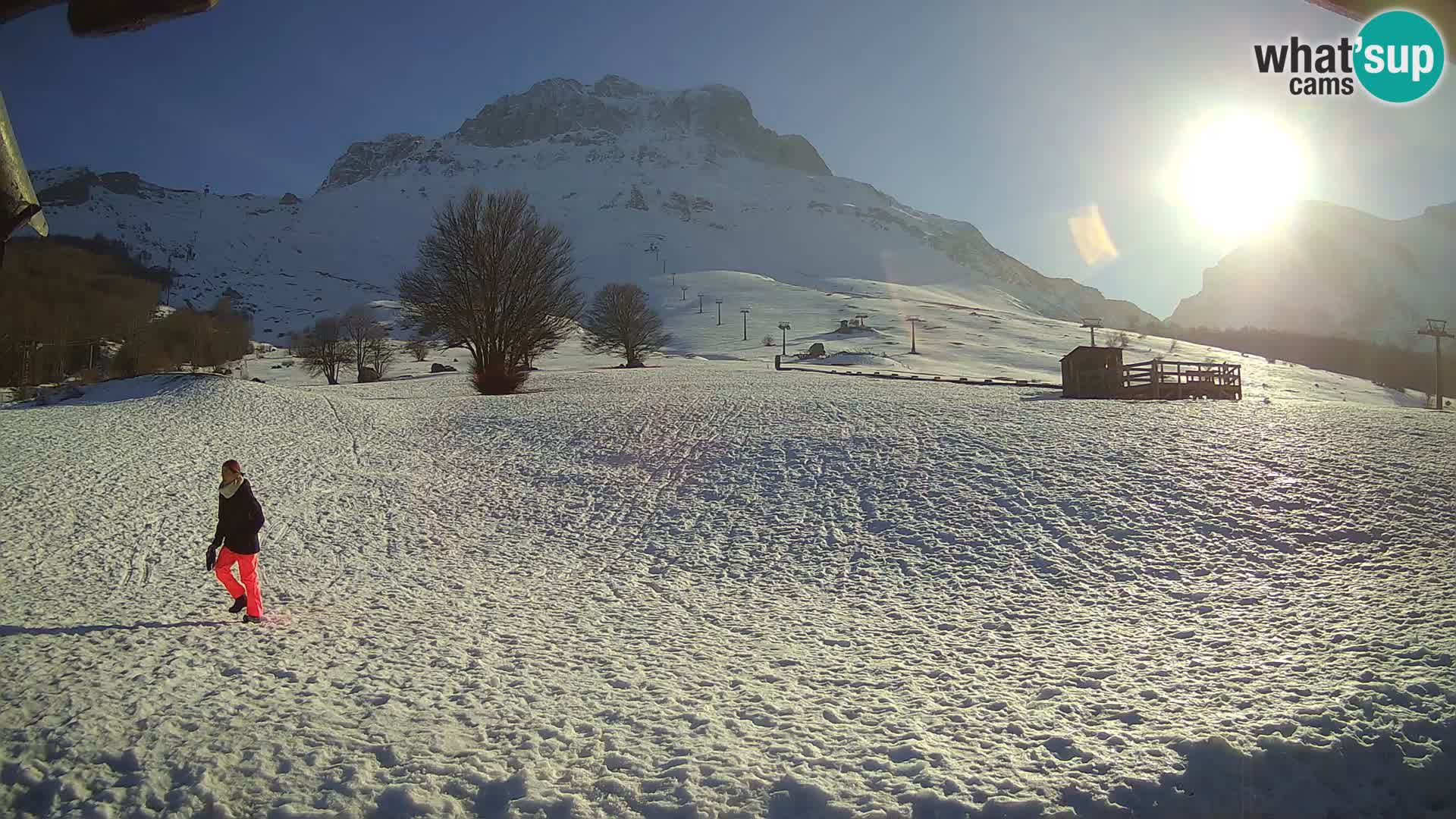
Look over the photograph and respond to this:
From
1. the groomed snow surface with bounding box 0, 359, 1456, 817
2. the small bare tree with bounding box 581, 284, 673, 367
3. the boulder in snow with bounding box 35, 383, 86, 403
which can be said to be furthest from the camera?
the small bare tree with bounding box 581, 284, 673, 367

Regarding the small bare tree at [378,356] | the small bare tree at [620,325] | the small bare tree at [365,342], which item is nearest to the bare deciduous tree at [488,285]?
the small bare tree at [620,325]

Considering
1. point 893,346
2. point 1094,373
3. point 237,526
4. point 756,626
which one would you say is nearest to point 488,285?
point 237,526

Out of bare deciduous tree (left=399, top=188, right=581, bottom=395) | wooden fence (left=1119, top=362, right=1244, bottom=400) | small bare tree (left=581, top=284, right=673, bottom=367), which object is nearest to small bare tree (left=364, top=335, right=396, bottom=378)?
small bare tree (left=581, top=284, right=673, bottom=367)

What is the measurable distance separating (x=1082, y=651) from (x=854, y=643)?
8.17ft

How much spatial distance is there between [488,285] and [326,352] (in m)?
35.4

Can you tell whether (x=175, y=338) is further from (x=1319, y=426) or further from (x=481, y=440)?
(x=1319, y=426)

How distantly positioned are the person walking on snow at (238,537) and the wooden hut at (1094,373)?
28.0 metres

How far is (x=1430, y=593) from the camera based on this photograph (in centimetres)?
834

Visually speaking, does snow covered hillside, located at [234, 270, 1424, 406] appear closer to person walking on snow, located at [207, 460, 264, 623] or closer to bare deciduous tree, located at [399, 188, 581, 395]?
bare deciduous tree, located at [399, 188, 581, 395]

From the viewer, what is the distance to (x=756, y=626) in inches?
366

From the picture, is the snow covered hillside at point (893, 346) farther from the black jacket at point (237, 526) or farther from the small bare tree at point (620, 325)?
the black jacket at point (237, 526)

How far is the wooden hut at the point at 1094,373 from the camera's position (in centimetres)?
2834

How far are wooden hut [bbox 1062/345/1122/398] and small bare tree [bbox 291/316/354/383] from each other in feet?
180

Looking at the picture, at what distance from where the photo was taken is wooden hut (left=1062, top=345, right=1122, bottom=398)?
28.3 m
